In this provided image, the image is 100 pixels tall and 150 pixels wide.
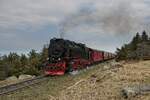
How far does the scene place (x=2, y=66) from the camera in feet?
157

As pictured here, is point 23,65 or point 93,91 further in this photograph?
point 23,65

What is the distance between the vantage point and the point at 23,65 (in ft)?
168

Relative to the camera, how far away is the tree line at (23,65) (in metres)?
43.5

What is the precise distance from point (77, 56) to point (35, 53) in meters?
24.1

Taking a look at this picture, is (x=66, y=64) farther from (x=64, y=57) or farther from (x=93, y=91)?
(x=93, y=91)

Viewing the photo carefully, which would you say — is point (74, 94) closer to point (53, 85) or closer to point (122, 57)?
point (53, 85)

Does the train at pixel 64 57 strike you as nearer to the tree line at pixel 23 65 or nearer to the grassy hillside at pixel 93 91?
the tree line at pixel 23 65

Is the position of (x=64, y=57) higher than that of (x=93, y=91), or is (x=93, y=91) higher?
(x=64, y=57)

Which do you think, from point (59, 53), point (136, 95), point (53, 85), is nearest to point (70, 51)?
point (59, 53)

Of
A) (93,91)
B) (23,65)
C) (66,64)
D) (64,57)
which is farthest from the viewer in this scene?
(23,65)

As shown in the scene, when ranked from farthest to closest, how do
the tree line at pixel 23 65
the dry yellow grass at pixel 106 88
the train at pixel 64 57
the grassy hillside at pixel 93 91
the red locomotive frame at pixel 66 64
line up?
the tree line at pixel 23 65 → the train at pixel 64 57 → the red locomotive frame at pixel 66 64 → the grassy hillside at pixel 93 91 → the dry yellow grass at pixel 106 88

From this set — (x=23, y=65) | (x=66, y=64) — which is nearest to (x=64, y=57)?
(x=66, y=64)

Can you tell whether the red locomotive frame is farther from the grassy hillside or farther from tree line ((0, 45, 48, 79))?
the grassy hillside

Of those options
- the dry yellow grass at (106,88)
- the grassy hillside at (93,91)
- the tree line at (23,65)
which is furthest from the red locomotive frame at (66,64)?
the dry yellow grass at (106,88)
